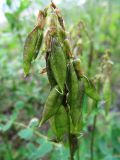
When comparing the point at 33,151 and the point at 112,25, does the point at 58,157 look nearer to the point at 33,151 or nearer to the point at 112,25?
the point at 33,151

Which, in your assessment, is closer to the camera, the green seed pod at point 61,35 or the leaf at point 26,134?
the green seed pod at point 61,35

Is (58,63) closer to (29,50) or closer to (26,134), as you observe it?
(29,50)

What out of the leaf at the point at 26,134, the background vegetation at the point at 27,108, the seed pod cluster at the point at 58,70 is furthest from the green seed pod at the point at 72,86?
the leaf at the point at 26,134

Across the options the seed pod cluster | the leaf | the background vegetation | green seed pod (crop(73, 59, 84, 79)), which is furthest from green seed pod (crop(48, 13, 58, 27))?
the leaf

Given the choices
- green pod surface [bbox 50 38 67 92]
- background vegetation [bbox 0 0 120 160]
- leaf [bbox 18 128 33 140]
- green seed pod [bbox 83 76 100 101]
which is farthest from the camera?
background vegetation [bbox 0 0 120 160]

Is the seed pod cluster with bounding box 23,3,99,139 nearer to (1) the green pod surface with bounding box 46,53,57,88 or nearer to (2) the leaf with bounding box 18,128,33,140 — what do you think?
(1) the green pod surface with bounding box 46,53,57,88

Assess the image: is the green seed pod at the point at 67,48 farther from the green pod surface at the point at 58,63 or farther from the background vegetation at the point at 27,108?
the background vegetation at the point at 27,108

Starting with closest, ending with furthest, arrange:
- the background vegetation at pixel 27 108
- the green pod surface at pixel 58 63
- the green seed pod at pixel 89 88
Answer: the green pod surface at pixel 58 63 < the green seed pod at pixel 89 88 < the background vegetation at pixel 27 108
